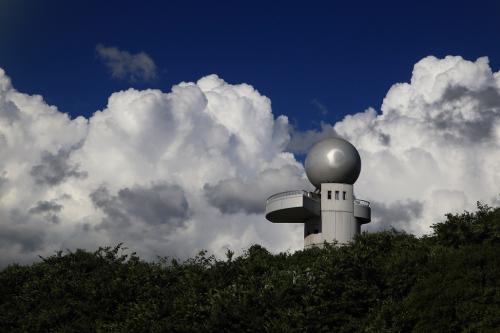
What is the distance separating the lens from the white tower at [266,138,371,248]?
70.1 m

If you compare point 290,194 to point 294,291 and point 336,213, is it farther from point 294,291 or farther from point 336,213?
point 294,291

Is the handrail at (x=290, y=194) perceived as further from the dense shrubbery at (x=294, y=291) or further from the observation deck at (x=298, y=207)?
the dense shrubbery at (x=294, y=291)

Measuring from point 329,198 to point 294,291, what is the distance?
32.1 metres

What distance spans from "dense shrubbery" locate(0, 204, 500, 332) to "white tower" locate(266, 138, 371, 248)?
1537 centimetres

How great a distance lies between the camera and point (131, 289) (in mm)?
49125

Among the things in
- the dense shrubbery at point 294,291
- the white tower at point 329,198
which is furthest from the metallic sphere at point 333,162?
the dense shrubbery at point 294,291

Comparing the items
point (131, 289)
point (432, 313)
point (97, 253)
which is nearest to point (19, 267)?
point (97, 253)

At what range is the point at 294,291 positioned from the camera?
3991 cm

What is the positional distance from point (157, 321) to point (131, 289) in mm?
7606

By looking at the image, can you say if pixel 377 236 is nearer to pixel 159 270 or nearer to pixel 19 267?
pixel 159 270

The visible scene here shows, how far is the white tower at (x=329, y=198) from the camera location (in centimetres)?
7006

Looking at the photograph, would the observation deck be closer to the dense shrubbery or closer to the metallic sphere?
the metallic sphere

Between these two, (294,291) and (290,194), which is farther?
(290,194)

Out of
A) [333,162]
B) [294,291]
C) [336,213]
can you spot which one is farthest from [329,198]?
[294,291]
